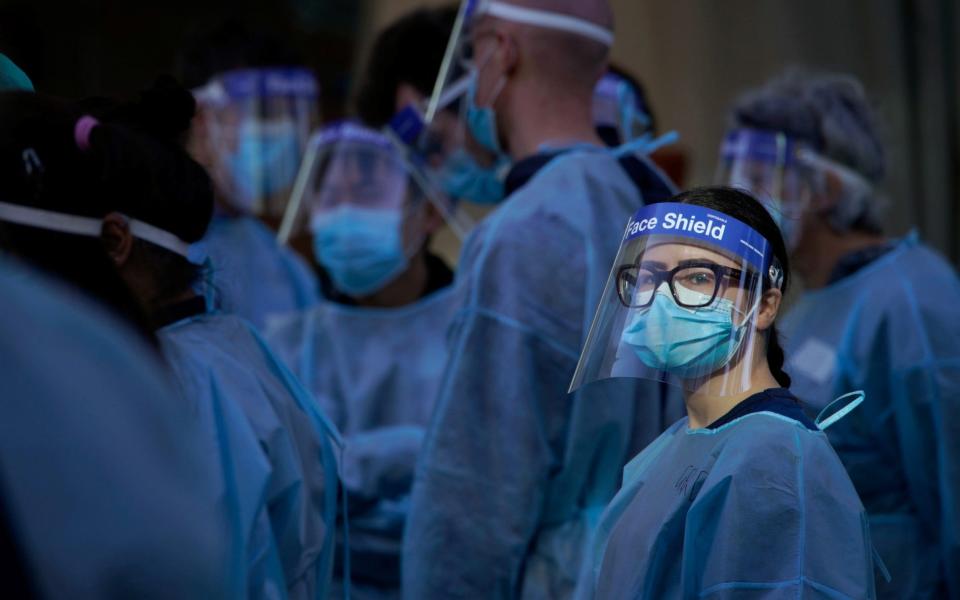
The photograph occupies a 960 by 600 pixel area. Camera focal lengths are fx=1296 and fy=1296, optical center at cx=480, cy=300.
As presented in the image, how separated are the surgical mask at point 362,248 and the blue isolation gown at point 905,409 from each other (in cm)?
115

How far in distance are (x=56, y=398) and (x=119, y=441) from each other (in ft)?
0.19

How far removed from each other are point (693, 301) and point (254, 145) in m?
2.77

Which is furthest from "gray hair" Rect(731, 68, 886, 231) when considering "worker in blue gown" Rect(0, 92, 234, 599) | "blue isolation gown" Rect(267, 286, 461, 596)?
"worker in blue gown" Rect(0, 92, 234, 599)

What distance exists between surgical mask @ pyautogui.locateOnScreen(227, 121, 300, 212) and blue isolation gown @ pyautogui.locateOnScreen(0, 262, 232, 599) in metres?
3.32

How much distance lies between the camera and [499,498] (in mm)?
2459

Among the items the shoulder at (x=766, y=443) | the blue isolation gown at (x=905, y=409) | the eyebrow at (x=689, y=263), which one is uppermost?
the eyebrow at (x=689, y=263)

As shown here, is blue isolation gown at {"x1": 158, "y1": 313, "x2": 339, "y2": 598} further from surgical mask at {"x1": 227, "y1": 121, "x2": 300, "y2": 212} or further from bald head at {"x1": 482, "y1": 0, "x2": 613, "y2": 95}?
surgical mask at {"x1": 227, "y1": 121, "x2": 300, "y2": 212}

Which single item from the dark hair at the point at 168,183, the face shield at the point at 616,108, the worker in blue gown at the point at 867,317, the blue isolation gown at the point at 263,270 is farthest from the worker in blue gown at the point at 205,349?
the blue isolation gown at the point at 263,270

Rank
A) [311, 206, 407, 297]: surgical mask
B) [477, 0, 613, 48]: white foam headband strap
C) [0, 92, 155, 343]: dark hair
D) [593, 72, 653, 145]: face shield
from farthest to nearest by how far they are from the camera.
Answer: [311, 206, 407, 297]: surgical mask < [593, 72, 653, 145]: face shield < [477, 0, 613, 48]: white foam headband strap < [0, 92, 155, 343]: dark hair

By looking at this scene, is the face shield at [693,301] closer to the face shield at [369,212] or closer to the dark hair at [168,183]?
the dark hair at [168,183]

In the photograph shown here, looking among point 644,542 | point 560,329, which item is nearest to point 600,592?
point 644,542

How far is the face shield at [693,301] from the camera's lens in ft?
5.98

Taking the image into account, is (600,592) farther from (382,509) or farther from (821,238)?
(821,238)

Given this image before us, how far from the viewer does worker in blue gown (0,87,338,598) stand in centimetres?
184
